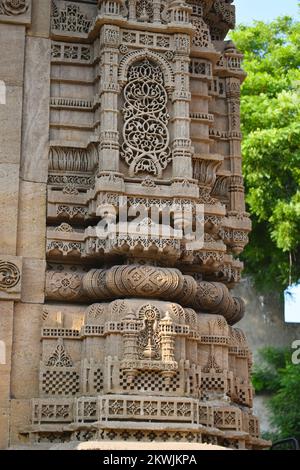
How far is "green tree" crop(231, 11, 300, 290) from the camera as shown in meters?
19.0

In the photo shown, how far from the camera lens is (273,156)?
19531 mm

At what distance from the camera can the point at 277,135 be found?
62.4 feet

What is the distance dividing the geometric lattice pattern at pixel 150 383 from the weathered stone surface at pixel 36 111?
2.38m

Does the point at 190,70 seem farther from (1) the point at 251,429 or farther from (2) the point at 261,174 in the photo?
(2) the point at 261,174

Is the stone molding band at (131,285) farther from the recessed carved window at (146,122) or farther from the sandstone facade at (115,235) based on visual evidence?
the recessed carved window at (146,122)

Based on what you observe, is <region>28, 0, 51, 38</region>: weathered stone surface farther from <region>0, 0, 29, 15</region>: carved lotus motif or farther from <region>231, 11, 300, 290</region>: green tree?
<region>231, 11, 300, 290</region>: green tree

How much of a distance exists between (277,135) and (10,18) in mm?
10083

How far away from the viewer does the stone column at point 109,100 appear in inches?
367

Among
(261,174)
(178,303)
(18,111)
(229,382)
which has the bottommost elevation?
(229,382)

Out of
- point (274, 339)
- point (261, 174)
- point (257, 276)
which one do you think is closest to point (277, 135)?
point (261, 174)

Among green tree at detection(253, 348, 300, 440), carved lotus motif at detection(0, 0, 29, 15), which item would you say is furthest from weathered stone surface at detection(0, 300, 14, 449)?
green tree at detection(253, 348, 300, 440)

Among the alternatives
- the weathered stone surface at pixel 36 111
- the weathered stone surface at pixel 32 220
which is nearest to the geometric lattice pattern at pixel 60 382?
the weathered stone surface at pixel 32 220

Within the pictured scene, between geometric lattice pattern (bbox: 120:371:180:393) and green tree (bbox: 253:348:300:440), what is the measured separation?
10816mm

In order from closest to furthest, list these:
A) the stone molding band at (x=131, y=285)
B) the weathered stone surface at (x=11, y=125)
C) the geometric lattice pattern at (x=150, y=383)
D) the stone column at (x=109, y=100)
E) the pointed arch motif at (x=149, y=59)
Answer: the geometric lattice pattern at (x=150, y=383) < the stone molding band at (x=131, y=285) < the stone column at (x=109, y=100) < the weathered stone surface at (x=11, y=125) < the pointed arch motif at (x=149, y=59)
